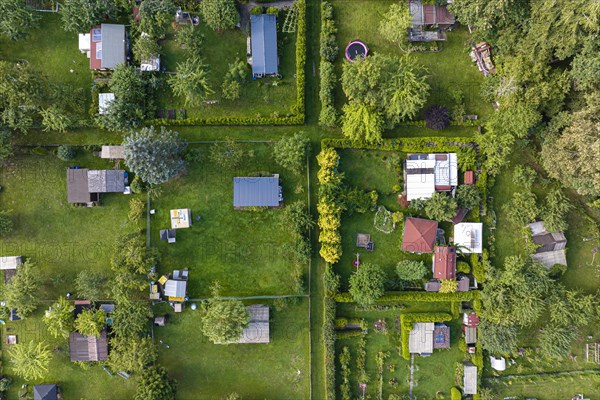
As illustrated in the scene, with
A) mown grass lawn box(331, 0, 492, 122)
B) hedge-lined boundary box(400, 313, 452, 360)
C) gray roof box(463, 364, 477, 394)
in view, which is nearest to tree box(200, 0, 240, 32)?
mown grass lawn box(331, 0, 492, 122)

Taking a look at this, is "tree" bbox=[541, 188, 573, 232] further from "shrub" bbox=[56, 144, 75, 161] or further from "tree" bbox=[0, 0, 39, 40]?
"tree" bbox=[0, 0, 39, 40]

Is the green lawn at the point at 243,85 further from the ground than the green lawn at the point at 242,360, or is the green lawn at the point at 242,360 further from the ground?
the green lawn at the point at 243,85

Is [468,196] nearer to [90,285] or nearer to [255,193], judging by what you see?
[255,193]

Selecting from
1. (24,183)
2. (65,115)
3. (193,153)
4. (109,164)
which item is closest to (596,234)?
(193,153)

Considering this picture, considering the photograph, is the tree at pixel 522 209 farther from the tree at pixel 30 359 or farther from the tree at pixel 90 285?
the tree at pixel 30 359

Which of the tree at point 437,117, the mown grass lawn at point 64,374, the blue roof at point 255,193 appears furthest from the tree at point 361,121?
the mown grass lawn at point 64,374

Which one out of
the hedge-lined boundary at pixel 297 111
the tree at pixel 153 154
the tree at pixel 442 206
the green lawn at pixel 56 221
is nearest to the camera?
the tree at pixel 153 154
